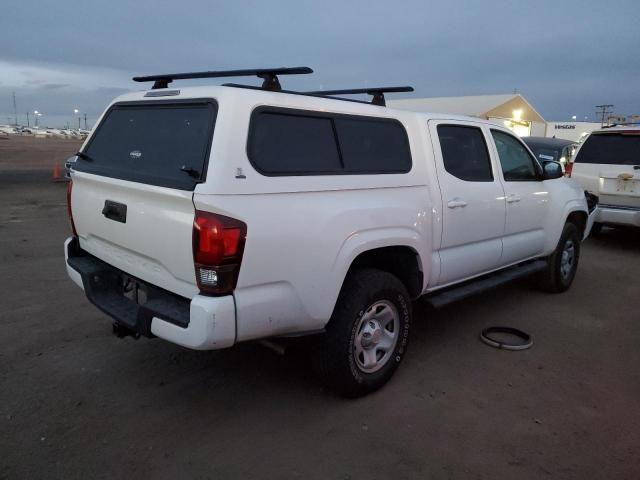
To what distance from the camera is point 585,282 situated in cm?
641

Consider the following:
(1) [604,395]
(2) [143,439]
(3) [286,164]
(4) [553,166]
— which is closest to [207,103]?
(3) [286,164]

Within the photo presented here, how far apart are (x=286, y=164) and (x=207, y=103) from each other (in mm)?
553

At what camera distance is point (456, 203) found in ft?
12.9

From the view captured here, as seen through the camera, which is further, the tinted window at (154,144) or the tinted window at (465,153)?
the tinted window at (465,153)

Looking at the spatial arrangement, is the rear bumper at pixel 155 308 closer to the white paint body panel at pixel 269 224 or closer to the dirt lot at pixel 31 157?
the white paint body panel at pixel 269 224

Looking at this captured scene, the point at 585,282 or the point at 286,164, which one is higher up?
the point at 286,164

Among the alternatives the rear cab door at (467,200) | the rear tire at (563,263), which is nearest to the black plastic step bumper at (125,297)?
the rear cab door at (467,200)

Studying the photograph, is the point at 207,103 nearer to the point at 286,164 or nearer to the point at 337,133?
the point at 286,164

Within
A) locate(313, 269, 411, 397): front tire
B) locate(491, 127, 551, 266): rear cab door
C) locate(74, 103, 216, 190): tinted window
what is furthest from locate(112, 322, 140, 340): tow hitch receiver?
locate(491, 127, 551, 266): rear cab door

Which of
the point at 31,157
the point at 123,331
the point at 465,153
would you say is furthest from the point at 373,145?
the point at 31,157

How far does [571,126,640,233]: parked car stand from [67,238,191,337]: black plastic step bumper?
737cm

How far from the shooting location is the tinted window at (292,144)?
9.12 feet

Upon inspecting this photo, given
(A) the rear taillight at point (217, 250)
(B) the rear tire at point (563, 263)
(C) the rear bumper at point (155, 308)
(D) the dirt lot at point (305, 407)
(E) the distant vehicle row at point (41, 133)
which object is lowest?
(D) the dirt lot at point (305, 407)

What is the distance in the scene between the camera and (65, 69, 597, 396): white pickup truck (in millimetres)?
2596
